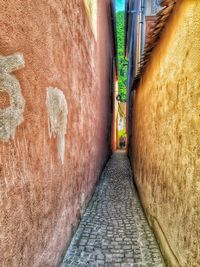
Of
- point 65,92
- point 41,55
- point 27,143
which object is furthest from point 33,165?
point 65,92

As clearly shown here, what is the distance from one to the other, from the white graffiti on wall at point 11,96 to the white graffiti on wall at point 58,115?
0.64 m

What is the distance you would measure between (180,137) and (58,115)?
1468 mm

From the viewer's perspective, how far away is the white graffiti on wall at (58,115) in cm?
240

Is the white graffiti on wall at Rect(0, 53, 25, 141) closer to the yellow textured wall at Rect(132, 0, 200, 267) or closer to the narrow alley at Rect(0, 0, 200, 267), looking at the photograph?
the narrow alley at Rect(0, 0, 200, 267)

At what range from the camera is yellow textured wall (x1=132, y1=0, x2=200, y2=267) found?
1909 millimetres

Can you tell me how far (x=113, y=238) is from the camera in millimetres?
3451

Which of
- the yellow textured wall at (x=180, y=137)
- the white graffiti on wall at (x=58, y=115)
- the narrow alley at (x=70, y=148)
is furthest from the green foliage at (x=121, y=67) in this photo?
the white graffiti on wall at (x=58, y=115)

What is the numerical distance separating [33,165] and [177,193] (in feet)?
5.09

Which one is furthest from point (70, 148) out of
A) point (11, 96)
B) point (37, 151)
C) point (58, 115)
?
point (11, 96)

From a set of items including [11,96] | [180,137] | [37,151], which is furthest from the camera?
[180,137]

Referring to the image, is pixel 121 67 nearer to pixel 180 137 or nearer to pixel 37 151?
pixel 180 137

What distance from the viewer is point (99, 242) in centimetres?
332

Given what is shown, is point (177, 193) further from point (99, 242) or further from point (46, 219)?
point (99, 242)

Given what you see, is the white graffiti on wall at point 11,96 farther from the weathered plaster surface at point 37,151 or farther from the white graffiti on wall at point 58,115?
the white graffiti on wall at point 58,115
